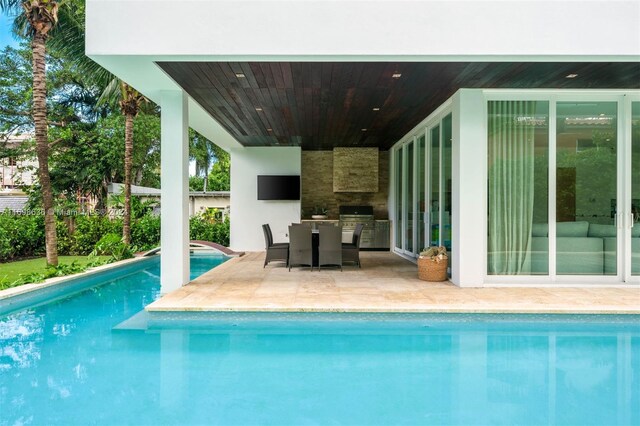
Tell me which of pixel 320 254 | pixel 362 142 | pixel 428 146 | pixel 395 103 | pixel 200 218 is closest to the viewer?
pixel 395 103

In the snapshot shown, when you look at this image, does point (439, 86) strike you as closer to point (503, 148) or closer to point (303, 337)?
point (503, 148)

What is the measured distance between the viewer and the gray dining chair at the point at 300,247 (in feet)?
25.6

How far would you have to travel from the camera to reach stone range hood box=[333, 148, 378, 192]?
12.2 m

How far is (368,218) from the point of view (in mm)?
12414

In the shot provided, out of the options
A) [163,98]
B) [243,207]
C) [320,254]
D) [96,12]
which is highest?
[96,12]

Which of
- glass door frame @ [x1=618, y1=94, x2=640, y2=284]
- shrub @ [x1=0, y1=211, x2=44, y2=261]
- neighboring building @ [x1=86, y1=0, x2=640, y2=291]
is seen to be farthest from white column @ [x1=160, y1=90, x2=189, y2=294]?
shrub @ [x1=0, y1=211, x2=44, y2=261]

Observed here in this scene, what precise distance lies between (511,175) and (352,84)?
9.55 ft

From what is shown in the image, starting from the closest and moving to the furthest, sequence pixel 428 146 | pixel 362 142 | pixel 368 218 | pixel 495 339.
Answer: pixel 495 339 < pixel 428 146 < pixel 362 142 < pixel 368 218

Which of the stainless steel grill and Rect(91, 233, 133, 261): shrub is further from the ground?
the stainless steel grill

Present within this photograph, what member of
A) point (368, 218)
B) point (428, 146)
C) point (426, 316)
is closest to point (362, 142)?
point (368, 218)

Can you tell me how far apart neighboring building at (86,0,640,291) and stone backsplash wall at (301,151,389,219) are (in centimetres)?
317

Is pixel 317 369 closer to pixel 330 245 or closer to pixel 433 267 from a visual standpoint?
Answer: pixel 433 267

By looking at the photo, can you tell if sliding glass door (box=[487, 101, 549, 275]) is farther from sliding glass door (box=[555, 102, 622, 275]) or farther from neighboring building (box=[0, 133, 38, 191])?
neighboring building (box=[0, 133, 38, 191])

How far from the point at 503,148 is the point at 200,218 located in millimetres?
11473
